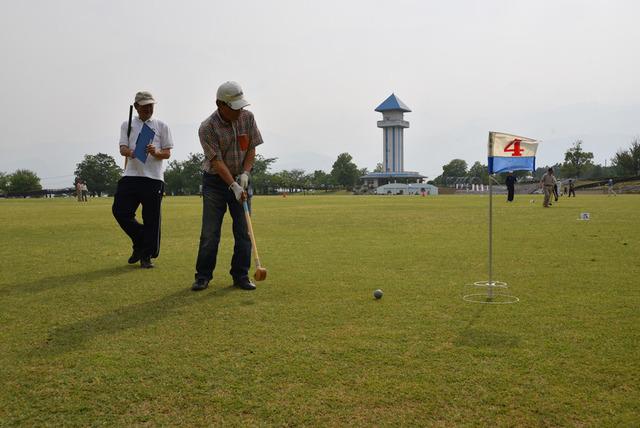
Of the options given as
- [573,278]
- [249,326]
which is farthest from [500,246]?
[249,326]

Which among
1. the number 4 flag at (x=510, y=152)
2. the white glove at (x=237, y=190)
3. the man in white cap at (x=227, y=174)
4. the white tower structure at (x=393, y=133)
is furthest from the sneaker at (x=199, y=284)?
the white tower structure at (x=393, y=133)

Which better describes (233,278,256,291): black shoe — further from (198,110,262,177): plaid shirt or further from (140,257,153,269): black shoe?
(140,257,153,269): black shoe

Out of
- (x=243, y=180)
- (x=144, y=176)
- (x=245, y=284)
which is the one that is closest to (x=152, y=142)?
(x=144, y=176)

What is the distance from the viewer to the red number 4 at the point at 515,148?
6097 millimetres

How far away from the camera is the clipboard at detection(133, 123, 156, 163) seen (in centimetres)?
817

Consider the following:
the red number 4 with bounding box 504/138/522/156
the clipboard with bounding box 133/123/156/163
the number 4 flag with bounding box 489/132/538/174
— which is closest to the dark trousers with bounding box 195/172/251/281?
the clipboard with bounding box 133/123/156/163

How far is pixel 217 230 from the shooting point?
6.96 metres

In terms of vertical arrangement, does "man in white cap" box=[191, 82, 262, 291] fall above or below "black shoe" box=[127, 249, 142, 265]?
above

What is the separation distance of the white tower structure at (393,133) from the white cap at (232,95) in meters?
155

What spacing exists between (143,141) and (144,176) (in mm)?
534

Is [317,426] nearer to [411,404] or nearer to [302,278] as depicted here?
[411,404]

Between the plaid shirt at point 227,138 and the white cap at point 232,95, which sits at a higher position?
the white cap at point 232,95

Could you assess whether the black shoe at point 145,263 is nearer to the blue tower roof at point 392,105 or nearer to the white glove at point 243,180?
the white glove at point 243,180

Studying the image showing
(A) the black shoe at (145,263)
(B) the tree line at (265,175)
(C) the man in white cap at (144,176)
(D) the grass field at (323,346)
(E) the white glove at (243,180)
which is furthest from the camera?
(B) the tree line at (265,175)
